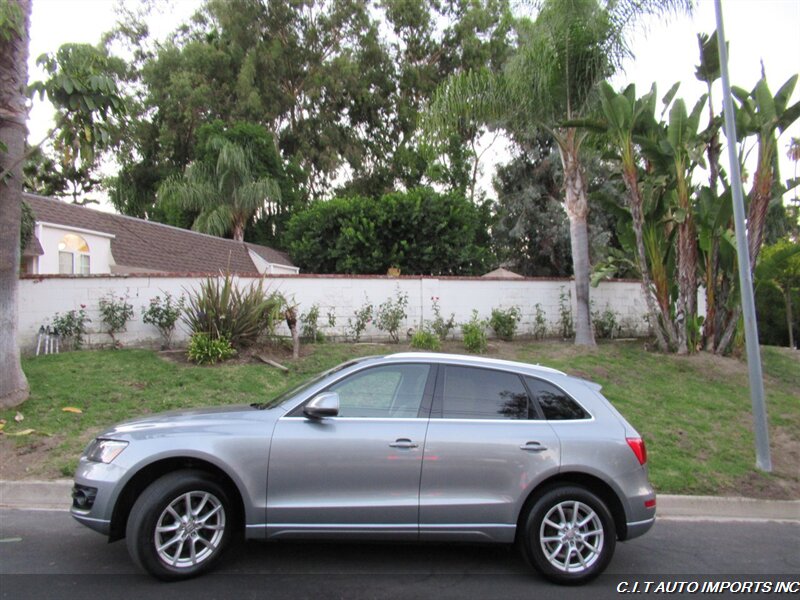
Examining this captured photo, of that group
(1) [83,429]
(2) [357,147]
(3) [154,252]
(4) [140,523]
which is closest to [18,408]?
(1) [83,429]

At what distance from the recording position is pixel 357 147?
35.7 metres

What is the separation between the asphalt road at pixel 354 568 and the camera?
420 centimetres

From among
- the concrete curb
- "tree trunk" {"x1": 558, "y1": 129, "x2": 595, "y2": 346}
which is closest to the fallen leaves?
the concrete curb

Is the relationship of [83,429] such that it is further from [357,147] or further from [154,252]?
[357,147]

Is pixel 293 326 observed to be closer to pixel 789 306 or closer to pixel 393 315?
pixel 393 315

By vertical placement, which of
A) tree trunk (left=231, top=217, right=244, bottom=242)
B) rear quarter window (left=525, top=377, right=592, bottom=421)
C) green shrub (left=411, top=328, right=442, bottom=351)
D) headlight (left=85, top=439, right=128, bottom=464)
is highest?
tree trunk (left=231, top=217, right=244, bottom=242)

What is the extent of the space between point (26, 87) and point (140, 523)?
7.80 metres

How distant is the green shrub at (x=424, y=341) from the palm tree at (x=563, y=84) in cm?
334

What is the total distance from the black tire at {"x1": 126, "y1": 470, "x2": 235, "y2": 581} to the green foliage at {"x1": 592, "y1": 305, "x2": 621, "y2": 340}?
11754mm

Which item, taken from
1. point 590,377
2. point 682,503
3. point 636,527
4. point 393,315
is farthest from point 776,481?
point 393,315

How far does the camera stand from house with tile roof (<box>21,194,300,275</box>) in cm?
1577

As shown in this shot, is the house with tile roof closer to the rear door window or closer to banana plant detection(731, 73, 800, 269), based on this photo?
the rear door window

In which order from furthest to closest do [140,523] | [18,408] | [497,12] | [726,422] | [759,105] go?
1. [497,12]
2. [759,105]
3. [726,422]
4. [18,408]
5. [140,523]

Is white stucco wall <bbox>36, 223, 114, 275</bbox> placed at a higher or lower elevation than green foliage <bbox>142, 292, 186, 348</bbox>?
higher
